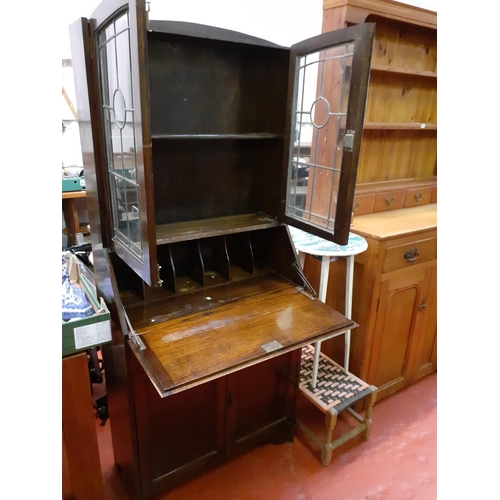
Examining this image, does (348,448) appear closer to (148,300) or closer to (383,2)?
(148,300)

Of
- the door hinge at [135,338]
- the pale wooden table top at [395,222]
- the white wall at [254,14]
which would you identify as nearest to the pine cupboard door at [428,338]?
the pale wooden table top at [395,222]

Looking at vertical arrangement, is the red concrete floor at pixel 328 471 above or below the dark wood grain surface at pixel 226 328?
below

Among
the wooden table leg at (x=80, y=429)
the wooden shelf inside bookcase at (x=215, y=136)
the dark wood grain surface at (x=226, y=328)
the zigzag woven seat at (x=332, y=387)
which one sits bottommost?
the zigzag woven seat at (x=332, y=387)

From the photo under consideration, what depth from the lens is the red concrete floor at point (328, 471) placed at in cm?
167

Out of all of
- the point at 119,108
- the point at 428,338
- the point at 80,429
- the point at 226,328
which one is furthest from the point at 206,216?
the point at 428,338

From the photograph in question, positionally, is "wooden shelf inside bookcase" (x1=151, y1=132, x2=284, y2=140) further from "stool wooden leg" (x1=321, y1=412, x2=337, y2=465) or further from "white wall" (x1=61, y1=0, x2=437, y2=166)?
"stool wooden leg" (x1=321, y1=412, x2=337, y2=465)

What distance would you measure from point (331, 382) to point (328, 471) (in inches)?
15.0

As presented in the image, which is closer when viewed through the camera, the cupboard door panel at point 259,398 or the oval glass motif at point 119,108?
the oval glass motif at point 119,108

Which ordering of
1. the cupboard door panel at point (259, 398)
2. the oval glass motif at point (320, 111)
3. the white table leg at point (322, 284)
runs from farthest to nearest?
the white table leg at point (322, 284) < the cupboard door panel at point (259, 398) < the oval glass motif at point (320, 111)

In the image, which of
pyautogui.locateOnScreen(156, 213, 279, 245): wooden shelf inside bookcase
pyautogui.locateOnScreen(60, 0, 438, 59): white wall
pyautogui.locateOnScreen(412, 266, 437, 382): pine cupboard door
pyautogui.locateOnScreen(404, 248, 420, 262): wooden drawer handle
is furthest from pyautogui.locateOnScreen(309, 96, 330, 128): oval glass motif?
pyautogui.locateOnScreen(412, 266, 437, 382): pine cupboard door

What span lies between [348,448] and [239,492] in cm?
58

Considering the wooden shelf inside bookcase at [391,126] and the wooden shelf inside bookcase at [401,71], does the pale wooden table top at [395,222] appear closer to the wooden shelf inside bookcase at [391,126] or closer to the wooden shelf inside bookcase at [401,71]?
the wooden shelf inside bookcase at [391,126]

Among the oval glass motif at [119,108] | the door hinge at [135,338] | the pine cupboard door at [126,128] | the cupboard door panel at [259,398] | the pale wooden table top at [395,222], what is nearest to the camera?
the pine cupboard door at [126,128]

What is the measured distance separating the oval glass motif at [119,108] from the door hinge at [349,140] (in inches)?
26.4
